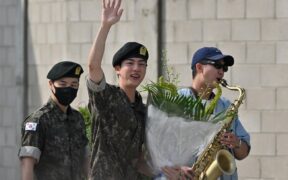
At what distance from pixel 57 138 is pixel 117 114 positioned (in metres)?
0.86

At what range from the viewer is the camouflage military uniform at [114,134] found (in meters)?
5.71

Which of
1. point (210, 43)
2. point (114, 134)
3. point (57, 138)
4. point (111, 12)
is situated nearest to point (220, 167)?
point (114, 134)

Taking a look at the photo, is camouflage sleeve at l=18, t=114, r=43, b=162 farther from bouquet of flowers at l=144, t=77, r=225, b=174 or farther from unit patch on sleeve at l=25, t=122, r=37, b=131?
bouquet of flowers at l=144, t=77, r=225, b=174

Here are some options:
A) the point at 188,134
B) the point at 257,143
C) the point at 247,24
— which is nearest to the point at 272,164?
the point at 257,143

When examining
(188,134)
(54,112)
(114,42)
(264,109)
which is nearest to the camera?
(188,134)

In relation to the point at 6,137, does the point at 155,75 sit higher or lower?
higher

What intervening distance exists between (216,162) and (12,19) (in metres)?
6.07

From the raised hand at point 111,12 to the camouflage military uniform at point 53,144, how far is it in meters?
1.10

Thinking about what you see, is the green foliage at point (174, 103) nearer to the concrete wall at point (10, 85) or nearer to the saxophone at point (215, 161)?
the saxophone at point (215, 161)

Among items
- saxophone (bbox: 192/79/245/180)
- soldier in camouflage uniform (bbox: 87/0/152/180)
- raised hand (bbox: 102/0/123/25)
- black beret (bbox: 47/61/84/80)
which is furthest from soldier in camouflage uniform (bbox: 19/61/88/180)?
saxophone (bbox: 192/79/245/180)

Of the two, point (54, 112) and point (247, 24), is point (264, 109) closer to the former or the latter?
point (247, 24)

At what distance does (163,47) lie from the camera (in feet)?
32.2

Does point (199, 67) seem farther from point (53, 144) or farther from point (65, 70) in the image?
point (53, 144)

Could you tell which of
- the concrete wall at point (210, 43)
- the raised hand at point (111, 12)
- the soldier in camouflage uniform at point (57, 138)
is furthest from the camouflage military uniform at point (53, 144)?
the concrete wall at point (210, 43)
